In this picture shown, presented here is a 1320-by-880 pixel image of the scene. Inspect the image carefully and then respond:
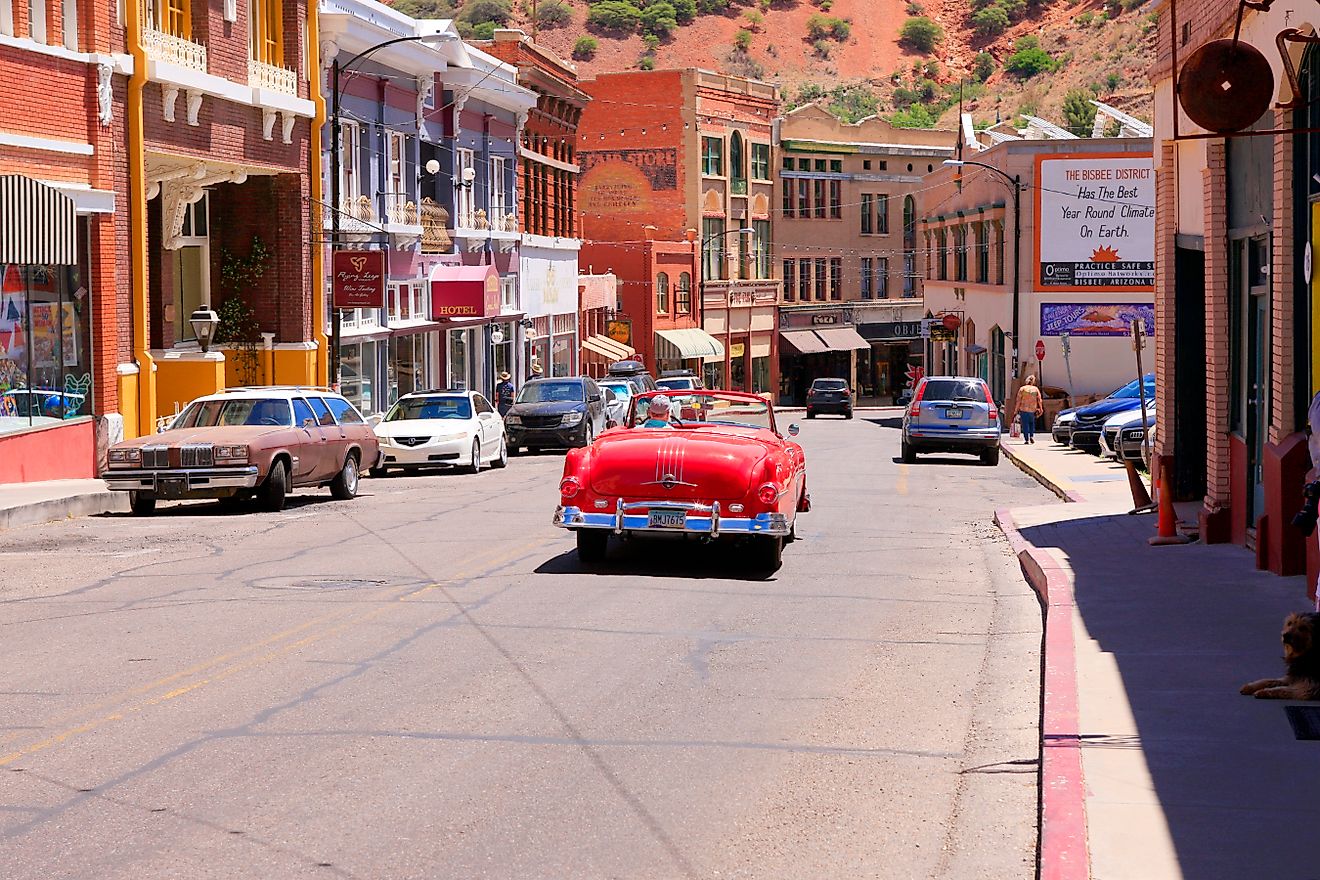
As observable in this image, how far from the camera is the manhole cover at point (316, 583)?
15.0 metres

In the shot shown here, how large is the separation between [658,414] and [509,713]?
7.85 m

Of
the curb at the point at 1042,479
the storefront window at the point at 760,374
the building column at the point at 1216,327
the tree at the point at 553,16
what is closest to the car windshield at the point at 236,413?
the curb at the point at 1042,479

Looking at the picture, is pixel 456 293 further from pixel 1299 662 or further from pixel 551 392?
Result: pixel 1299 662

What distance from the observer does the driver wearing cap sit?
1742cm

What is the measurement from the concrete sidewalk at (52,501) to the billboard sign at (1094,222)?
4258 centimetres

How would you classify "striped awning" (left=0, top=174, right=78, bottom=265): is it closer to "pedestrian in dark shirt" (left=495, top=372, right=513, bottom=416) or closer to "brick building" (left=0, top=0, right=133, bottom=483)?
"brick building" (left=0, top=0, right=133, bottom=483)

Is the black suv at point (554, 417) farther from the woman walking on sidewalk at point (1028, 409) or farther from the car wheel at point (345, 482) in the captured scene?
the car wheel at point (345, 482)

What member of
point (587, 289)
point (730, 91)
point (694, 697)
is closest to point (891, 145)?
point (730, 91)

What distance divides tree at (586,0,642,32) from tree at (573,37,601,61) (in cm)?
415

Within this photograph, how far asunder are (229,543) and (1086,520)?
33.4ft

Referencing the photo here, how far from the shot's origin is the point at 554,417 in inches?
1497

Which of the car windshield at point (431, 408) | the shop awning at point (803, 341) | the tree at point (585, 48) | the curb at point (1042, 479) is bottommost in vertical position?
the curb at point (1042, 479)

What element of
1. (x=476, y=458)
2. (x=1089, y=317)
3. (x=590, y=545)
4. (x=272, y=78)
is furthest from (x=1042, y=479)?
(x=1089, y=317)

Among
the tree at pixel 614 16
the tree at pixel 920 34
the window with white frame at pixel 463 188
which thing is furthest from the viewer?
the tree at pixel 920 34
